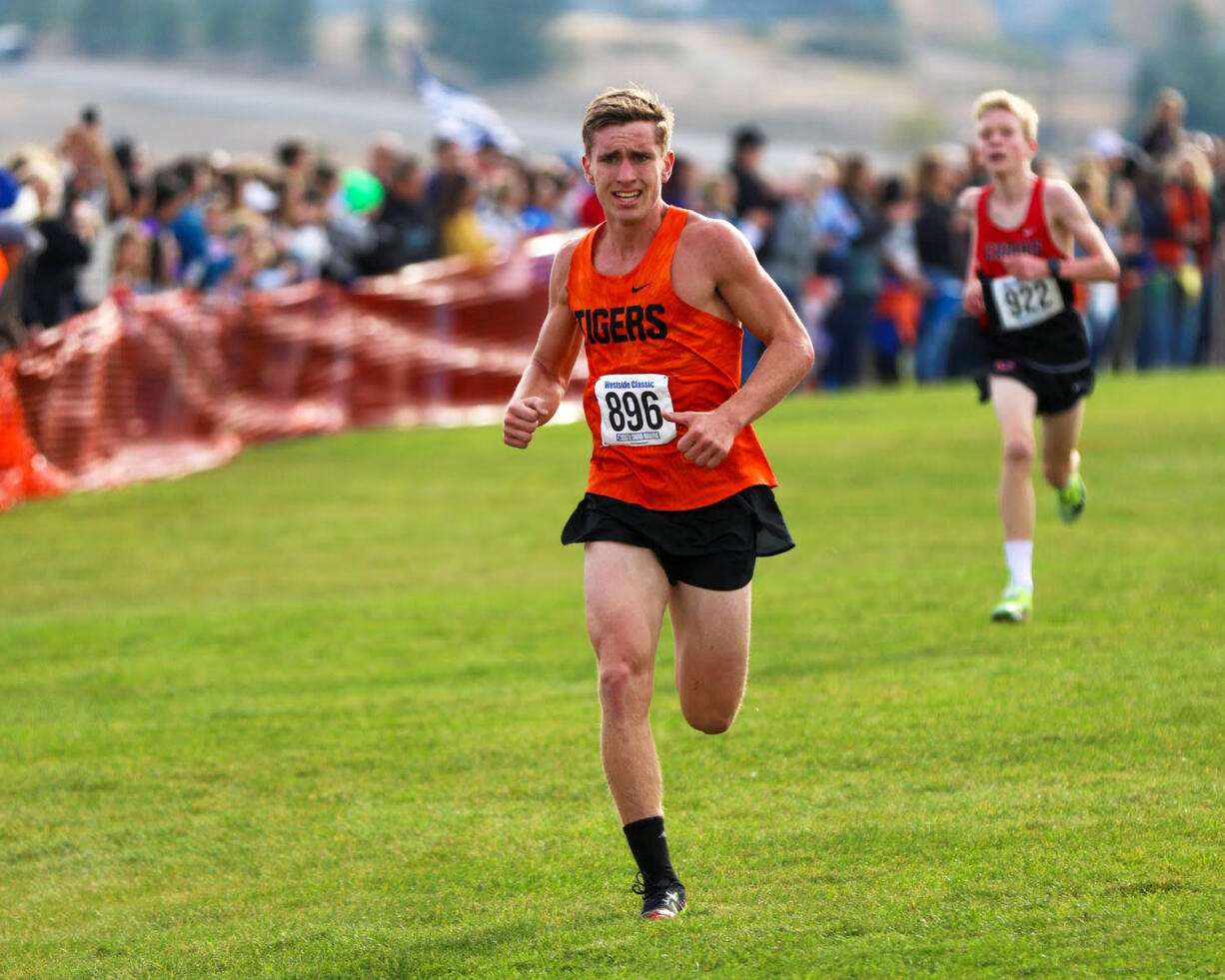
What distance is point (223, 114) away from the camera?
8000cm

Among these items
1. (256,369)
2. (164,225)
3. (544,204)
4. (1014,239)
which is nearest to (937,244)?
(544,204)

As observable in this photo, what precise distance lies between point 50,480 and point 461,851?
1022cm

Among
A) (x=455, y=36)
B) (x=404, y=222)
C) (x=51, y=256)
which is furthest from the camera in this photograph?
(x=455, y=36)

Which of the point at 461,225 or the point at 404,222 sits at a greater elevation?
the point at 404,222

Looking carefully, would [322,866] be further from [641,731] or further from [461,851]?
[641,731]

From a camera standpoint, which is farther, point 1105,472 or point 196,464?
point 196,464

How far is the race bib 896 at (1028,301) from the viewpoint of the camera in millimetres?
10352

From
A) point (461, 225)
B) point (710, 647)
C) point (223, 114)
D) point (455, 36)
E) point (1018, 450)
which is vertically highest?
point (710, 647)

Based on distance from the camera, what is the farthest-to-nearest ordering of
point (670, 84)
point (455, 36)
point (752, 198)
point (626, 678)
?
point (455, 36), point (670, 84), point (752, 198), point (626, 678)

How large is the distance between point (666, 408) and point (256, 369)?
13.9m

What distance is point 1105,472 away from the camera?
16219mm

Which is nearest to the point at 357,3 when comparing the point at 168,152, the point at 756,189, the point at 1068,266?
the point at 168,152

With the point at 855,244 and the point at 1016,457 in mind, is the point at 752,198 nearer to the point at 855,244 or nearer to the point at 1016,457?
the point at 855,244

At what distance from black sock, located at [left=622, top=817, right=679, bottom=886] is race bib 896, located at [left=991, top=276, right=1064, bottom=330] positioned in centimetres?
516
